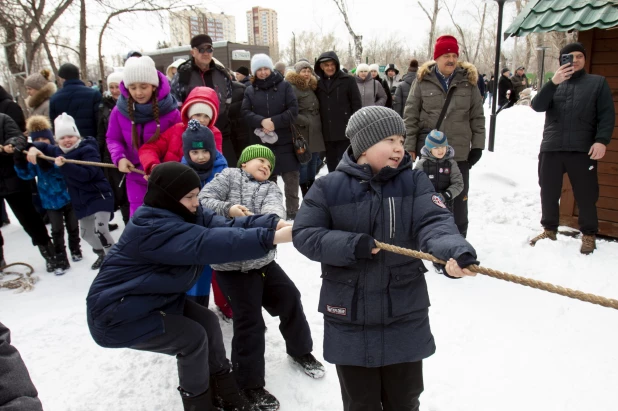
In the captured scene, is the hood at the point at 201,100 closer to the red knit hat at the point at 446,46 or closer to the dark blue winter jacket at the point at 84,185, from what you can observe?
the dark blue winter jacket at the point at 84,185

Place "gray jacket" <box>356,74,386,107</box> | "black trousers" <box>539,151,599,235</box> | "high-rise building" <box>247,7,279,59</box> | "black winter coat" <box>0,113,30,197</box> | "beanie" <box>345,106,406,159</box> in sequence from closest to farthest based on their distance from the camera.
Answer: "beanie" <box>345,106,406,159</box> → "black trousers" <box>539,151,599,235</box> → "black winter coat" <box>0,113,30,197</box> → "gray jacket" <box>356,74,386,107</box> → "high-rise building" <box>247,7,279,59</box>

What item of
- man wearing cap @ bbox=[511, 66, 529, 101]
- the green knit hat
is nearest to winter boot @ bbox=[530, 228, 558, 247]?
the green knit hat

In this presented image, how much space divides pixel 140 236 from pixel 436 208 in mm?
1484

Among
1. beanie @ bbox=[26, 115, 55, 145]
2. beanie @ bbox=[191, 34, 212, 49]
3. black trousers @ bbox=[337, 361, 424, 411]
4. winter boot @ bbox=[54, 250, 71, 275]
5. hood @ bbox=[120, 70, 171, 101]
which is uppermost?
beanie @ bbox=[191, 34, 212, 49]

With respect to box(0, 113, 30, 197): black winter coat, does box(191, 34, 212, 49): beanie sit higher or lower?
higher

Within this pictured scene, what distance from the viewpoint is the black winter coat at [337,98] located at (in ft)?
21.6

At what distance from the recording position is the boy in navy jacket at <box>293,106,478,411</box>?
81.0 inches

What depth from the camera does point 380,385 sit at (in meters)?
2.19

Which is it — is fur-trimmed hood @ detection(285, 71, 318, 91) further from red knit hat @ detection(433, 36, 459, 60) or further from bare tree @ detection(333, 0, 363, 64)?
bare tree @ detection(333, 0, 363, 64)

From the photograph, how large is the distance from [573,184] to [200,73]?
4.40 metres

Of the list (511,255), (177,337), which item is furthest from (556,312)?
(177,337)

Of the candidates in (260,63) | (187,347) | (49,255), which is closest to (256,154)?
(187,347)

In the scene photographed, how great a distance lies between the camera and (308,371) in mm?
3055

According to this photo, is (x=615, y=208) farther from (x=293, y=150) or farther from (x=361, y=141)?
(x=361, y=141)
